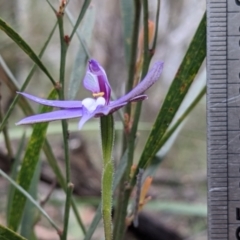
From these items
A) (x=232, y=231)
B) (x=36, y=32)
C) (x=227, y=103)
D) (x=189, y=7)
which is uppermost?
(x=189, y=7)

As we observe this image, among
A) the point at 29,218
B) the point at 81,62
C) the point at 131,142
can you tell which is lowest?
the point at 29,218

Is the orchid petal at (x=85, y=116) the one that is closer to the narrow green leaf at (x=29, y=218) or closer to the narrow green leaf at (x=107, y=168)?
the narrow green leaf at (x=107, y=168)

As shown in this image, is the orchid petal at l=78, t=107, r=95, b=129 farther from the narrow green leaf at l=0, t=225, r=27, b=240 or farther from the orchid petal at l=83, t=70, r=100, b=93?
the narrow green leaf at l=0, t=225, r=27, b=240

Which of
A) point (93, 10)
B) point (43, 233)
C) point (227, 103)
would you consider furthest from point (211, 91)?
point (43, 233)

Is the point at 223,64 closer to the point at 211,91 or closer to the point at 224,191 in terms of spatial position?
the point at 211,91

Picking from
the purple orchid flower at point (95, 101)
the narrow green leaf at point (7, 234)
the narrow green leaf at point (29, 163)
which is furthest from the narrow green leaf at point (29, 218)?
the purple orchid flower at point (95, 101)

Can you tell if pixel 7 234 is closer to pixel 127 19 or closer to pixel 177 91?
pixel 177 91

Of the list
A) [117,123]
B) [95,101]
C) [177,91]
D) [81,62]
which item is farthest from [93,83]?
[117,123]

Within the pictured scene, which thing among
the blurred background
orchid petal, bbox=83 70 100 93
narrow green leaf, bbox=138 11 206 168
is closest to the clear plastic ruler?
narrow green leaf, bbox=138 11 206 168
